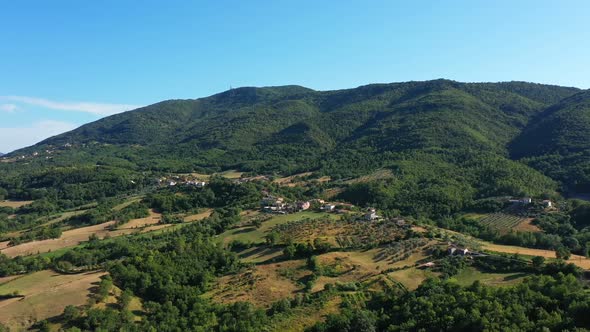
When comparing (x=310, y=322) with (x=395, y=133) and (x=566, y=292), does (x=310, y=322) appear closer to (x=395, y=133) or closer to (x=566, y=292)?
(x=566, y=292)

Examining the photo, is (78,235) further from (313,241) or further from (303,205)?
(313,241)

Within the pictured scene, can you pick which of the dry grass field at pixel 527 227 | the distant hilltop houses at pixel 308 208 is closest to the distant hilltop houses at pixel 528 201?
the dry grass field at pixel 527 227

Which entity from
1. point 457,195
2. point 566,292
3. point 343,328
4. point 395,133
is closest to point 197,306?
point 343,328

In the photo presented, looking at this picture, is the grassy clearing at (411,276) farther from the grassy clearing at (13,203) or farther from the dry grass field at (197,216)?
the grassy clearing at (13,203)

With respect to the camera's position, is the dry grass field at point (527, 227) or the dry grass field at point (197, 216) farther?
the dry grass field at point (197, 216)

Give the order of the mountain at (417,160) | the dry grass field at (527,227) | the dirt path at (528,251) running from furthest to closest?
the mountain at (417,160) < the dry grass field at (527,227) < the dirt path at (528,251)

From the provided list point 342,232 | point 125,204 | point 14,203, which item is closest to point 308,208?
point 342,232

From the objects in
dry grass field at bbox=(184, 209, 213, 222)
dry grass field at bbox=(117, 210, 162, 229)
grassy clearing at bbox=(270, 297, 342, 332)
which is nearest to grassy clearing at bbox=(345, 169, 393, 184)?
dry grass field at bbox=(184, 209, 213, 222)

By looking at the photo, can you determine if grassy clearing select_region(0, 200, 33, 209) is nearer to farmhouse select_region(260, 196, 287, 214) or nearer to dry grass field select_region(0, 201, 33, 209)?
dry grass field select_region(0, 201, 33, 209)
